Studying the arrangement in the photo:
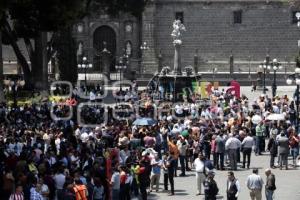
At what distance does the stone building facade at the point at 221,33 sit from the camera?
68.6 m

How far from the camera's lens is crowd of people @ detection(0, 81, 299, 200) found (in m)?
17.7

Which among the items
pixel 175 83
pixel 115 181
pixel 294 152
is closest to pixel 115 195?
pixel 115 181

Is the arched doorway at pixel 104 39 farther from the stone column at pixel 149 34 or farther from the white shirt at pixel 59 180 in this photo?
the white shirt at pixel 59 180

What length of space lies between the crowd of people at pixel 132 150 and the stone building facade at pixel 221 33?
33130mm

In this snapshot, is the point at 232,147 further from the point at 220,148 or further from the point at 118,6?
the point at 118,6

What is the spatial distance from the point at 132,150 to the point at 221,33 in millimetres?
47198

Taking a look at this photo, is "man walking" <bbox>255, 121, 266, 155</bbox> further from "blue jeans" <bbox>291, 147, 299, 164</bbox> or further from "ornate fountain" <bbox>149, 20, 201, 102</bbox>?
"ornate fountain" <bbox>149, 20, 201, 102</bbox>

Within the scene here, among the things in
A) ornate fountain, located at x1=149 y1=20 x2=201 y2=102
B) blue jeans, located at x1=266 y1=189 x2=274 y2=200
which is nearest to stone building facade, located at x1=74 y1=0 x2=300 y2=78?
ornate fountain, located at x1=149 y1=20 x2=201 y2=102

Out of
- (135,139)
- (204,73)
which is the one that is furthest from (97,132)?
(204,73)

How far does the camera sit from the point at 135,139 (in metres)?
24.4

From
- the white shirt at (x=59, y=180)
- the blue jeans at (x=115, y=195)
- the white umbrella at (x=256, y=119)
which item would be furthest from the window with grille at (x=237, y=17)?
the white shirt at (x=59, y=180)

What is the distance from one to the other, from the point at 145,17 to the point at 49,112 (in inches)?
1418

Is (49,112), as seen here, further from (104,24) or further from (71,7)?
(104,24)

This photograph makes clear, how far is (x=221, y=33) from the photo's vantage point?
227 feet
